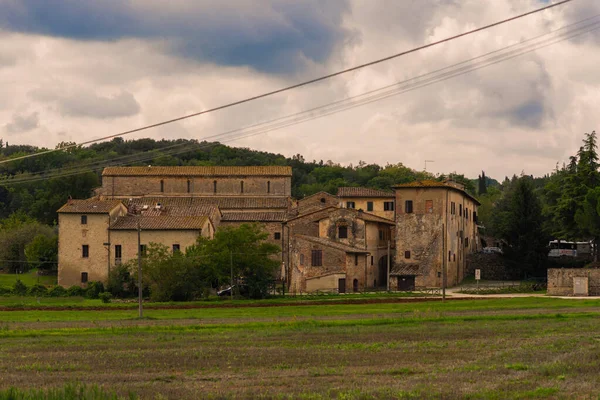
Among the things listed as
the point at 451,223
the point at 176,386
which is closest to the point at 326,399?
the point at 176,386

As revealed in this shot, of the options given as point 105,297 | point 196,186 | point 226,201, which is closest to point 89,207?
point 105,297

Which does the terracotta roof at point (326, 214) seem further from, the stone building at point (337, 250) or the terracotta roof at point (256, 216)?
the terracotta roof at point (256, 216)

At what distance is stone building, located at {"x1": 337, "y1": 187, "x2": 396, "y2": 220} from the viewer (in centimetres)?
9581

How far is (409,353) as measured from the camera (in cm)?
2803

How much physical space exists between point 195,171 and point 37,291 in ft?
97.3

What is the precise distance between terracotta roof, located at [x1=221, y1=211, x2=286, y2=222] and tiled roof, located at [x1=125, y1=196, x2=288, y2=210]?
259 cm

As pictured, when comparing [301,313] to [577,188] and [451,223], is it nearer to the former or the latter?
[451,223]

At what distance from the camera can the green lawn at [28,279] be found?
81.0 meters

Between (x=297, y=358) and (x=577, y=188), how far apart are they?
59211 mm

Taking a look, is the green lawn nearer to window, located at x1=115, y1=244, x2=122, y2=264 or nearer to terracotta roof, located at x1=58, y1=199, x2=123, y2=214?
Result: terracotta roof, located at x1=58, y1=199, x2=123, y2=214

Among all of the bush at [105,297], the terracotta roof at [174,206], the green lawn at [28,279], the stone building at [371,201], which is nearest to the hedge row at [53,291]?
the bush at [105,297]

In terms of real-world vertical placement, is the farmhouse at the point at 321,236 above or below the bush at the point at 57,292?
above

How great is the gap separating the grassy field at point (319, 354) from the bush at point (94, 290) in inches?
994

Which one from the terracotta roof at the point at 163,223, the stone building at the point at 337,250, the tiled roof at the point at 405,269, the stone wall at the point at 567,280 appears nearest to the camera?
the stone wall at the point at 567,280
